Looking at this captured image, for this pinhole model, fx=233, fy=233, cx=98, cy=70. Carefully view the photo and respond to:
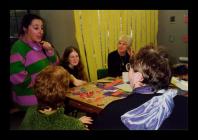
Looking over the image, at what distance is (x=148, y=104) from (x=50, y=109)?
21.1 inches

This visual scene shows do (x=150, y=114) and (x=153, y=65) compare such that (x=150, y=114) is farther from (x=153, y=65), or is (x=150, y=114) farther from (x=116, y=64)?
(x=116, y=64)

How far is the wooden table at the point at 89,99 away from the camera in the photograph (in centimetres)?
176

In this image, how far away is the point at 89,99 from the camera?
6.09 ft

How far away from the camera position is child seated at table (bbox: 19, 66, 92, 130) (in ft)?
4.11

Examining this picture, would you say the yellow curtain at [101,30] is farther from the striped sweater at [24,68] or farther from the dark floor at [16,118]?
the striped sweater at [24,68]

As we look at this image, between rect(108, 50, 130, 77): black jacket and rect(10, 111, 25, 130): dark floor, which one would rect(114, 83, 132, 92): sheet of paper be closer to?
rect(108, 50, 130, 77): black jacket

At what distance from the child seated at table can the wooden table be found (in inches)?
18.5

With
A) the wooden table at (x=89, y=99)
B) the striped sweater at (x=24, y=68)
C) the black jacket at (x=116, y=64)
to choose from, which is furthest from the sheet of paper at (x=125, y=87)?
the striped sweater at (x=24, y=68)

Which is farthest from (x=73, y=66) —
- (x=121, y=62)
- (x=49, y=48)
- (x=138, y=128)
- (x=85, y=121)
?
(x=138, y=128)

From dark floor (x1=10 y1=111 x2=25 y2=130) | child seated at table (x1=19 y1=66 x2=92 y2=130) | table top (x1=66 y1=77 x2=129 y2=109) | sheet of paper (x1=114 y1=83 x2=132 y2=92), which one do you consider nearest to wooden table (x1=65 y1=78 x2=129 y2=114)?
table top (x1=66 y1=77 x2=129 y2=109)

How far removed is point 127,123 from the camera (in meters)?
1.07

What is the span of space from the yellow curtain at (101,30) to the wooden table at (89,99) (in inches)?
56.1

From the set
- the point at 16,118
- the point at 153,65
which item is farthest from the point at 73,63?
the point at 153,65
